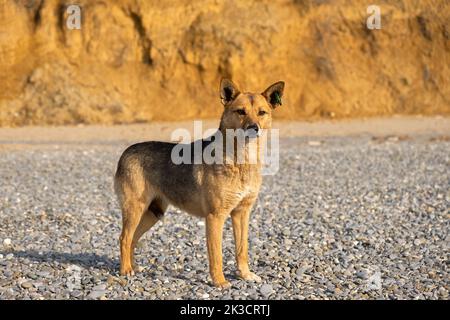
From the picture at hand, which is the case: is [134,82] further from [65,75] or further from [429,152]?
[429,152]

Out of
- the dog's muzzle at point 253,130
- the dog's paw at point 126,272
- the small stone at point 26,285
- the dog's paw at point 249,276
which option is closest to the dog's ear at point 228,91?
the dog's muzzle at point 253,130

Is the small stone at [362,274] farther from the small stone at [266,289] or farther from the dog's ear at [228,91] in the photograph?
the dog's ear at [228,91]

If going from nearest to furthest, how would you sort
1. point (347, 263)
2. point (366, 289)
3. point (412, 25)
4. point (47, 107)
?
1. point (366, 289)
2. point (347, 263)
3. point (47, 107)
4. point (412, 25)

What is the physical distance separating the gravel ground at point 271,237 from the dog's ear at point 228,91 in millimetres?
1831

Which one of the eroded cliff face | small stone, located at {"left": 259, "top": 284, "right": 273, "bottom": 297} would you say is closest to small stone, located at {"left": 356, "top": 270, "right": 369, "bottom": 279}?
small stone, located at {"left": 259, "top": 284, "right": 273, "bottom": 297}

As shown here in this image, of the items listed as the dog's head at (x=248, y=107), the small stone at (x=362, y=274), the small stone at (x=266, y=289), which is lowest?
the small stone at (x=362, y=274)

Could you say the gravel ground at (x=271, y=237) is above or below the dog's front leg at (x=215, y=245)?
below

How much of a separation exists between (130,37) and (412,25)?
967 centimetres

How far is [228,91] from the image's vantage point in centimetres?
746

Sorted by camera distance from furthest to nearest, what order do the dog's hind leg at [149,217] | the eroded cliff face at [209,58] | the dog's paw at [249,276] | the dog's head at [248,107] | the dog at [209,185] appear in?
the eroded cliff face at [209,58] < the dog's hind leg at [149,217] < the dog's paw at [249,276] < the dog at [209,185] < the dog's head at [248,107]

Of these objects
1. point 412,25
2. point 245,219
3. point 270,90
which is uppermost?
point 412,25

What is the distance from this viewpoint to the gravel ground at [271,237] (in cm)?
743

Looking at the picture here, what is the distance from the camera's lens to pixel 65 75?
928 inches
